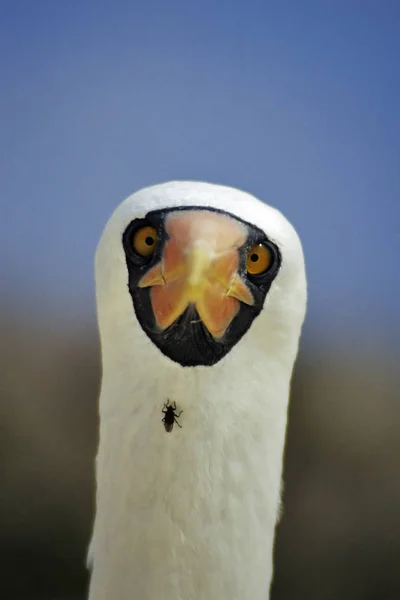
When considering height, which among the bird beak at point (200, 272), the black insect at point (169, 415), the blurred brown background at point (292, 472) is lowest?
the blurred brown background at point (292, 472)

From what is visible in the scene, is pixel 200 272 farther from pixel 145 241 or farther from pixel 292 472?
pixel 292 472

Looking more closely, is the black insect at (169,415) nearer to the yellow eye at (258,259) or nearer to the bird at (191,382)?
the bird at (191,382)

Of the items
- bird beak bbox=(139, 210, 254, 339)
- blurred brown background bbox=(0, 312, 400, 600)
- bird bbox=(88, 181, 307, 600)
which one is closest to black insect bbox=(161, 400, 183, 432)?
bird bbox=(88, 181, 307, 600)

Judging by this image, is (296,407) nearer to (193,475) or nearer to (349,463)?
(349,463)

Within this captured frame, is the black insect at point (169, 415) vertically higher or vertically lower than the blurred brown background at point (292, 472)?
higher

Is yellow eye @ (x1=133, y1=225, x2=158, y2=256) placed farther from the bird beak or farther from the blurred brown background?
the blurred brown background

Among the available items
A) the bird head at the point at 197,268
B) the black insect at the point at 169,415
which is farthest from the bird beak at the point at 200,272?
the black insect at the point at 169,415
